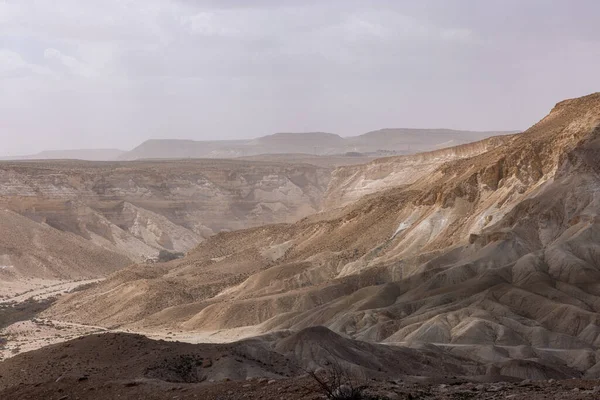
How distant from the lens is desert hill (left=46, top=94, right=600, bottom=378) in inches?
1711

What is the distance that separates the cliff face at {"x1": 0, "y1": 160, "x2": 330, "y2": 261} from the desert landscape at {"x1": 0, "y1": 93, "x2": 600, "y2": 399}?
2.09 ft

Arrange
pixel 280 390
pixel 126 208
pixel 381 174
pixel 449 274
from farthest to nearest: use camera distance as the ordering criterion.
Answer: pixel 381 174, pixel 126 208, pixel 449 274, pixel 280 390

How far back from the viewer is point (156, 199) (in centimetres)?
12462

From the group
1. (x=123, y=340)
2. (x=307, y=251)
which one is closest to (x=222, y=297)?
(x=307, y=251)

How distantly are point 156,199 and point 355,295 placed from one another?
248 feet

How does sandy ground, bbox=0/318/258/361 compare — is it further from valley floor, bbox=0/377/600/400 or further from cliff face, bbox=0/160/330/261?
cliff face, bbox=0/160/330/261

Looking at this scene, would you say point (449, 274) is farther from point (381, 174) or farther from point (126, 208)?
point (126, 208)

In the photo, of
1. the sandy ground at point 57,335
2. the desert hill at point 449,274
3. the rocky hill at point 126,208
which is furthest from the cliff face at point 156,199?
the sandy ground at point 57,335

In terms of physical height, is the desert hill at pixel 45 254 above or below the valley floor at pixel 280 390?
below

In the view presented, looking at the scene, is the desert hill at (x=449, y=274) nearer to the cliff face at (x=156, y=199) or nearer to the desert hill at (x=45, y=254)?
the desert hill at (x=45, y=254)

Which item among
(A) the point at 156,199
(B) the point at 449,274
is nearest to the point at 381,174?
(A) the point at 156,199

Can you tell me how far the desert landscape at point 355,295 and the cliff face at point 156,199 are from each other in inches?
25.1

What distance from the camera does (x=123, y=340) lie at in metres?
28.0

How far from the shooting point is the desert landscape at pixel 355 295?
81.6ft
